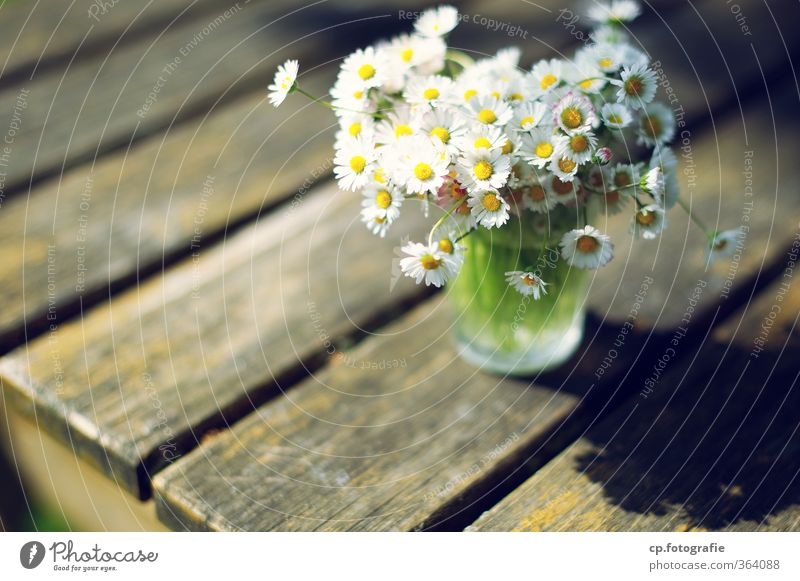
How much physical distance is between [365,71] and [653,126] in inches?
8.5

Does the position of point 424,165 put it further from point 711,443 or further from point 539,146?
point 711,443

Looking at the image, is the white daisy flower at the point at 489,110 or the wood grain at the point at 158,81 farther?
the wood grain at the point at 158,81

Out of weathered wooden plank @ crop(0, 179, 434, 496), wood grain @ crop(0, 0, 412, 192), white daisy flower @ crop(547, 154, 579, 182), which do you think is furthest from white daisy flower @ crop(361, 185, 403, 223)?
wood grain @ crop(0, 0, 412, 192)

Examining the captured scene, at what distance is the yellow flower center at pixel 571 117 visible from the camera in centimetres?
56

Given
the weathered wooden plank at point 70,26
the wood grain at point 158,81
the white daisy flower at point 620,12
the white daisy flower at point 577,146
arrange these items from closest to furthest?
the white daisy flower at point 577,146 → the white daisy flower at point 620,12 → the wood grain at point 158,81 → the weathered wooden plank at point 70,26

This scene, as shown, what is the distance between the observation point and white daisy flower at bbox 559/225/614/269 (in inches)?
23.2

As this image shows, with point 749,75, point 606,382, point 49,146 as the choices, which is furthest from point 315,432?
point 749,75

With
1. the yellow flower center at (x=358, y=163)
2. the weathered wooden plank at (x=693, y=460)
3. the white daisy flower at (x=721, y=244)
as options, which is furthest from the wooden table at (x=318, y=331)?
the yellow flower center at (x=358, y=163)

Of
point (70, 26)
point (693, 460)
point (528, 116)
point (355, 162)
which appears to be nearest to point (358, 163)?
point (355, 162)

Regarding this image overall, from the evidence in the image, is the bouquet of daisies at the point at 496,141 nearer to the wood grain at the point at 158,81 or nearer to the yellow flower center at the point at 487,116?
the yellow flower center at the point at 487,116

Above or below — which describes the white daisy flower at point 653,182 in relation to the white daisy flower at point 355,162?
below

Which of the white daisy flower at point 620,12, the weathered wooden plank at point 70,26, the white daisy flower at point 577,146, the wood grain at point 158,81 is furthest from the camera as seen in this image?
the weathered wooden plank at point 70,26

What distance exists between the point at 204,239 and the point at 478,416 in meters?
0.35

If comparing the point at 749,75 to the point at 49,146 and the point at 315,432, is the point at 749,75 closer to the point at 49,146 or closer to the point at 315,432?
the point at 315,432
